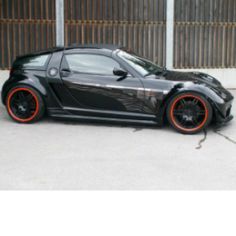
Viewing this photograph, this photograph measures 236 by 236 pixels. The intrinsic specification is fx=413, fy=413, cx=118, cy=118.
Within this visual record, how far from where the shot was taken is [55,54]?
727 centimetres

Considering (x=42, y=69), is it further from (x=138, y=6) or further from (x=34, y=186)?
(x=138, y=6)

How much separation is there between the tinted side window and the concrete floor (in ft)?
3.14

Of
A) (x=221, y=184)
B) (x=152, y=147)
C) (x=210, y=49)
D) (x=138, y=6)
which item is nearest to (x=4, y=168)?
(x=152, y=147)

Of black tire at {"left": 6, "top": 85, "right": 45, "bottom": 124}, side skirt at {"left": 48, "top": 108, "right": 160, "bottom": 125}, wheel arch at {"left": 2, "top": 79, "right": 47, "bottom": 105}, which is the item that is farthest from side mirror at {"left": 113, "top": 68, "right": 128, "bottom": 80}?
black tire at {"left": 6, "top": 85, "right": 45, "bottom": 124}

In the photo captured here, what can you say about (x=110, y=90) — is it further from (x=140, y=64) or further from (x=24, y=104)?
(x=24, y=104)

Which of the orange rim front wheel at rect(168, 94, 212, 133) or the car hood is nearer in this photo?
the orange rim front wheel at rect(168, 94, 212, 133)

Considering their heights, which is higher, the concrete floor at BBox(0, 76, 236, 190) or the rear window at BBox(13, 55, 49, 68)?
the rear window at BBox(13, 55, 49, 68)

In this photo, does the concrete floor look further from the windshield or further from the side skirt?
the windshield

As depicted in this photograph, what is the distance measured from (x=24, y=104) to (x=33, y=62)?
2.52ft

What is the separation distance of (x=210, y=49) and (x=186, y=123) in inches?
200

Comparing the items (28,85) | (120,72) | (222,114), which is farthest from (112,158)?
(28,85)

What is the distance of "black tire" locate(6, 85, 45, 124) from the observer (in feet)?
23.5

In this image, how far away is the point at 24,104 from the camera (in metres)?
7.28

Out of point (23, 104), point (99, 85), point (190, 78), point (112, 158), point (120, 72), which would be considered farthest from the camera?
point (23, 104)
